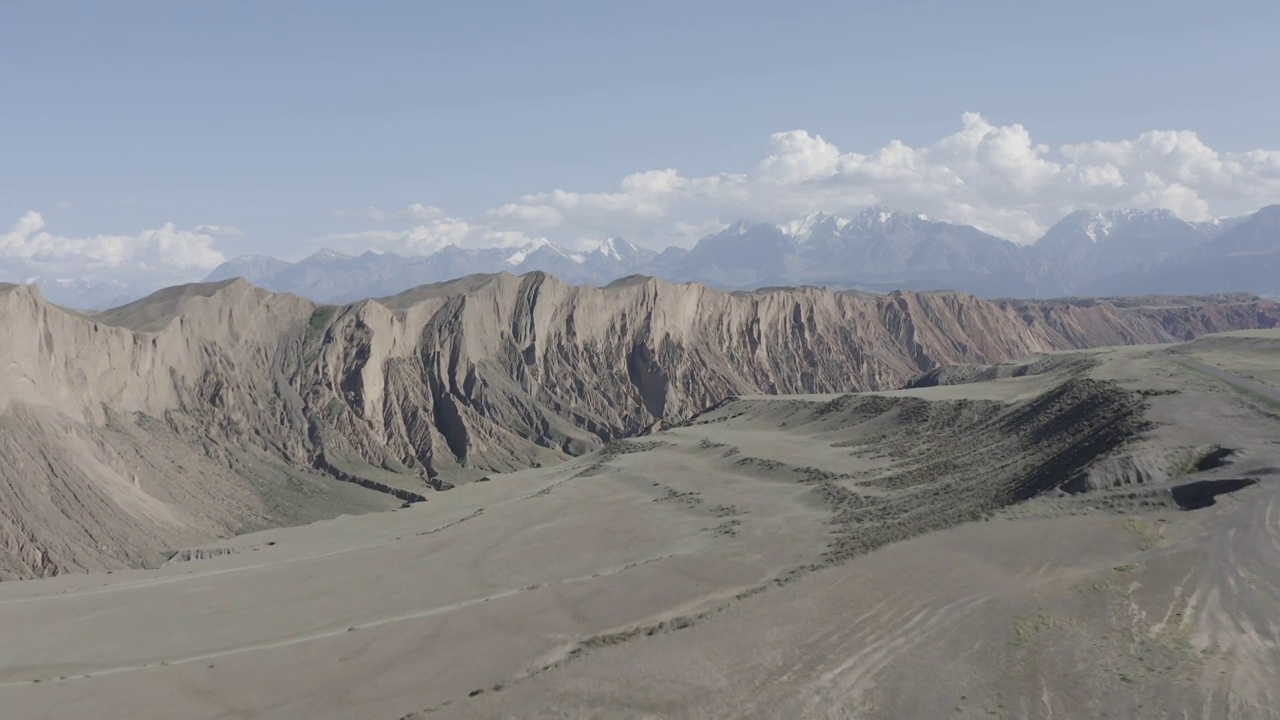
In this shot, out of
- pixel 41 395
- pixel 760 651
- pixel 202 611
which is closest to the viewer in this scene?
pixel 760 651

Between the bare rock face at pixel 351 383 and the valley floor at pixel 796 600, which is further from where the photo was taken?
the bare rock face at pixel 351 383

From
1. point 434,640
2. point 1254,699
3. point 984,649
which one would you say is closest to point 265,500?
point 434,640

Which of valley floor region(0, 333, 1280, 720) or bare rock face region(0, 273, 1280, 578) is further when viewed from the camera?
bare rock face region(0, 273, 1280, 578)

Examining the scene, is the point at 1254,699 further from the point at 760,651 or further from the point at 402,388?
the point at 402,388

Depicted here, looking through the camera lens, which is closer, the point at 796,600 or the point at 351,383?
the point at 796,600
